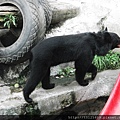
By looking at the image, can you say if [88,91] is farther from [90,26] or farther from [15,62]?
[90,26]

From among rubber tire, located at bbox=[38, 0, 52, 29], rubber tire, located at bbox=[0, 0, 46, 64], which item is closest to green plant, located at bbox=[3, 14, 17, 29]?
rubber tire, located at bbox=[0, 0, 46, 64]

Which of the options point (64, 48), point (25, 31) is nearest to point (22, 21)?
point (25, 31)

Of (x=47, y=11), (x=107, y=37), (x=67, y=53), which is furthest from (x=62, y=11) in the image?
(x=67, y=53)

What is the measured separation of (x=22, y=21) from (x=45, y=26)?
0.36 m

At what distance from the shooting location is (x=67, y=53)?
484 cm

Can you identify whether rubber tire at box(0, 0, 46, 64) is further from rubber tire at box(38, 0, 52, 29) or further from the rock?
the rock

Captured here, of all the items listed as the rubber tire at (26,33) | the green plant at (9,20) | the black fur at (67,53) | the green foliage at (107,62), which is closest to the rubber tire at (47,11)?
the rubber tire at (26,33)

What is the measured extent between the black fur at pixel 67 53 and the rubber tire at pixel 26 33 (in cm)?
60

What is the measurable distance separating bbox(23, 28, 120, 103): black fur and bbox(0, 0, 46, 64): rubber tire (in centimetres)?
60

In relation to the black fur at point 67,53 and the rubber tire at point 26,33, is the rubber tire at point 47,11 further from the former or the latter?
the black fur at point 67,53

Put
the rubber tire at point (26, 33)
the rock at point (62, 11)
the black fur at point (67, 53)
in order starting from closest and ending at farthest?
the black fur at point (67, 53), the rubber tire at point (26, 33), the rock at point (62, 11)

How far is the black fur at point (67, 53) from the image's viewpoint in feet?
15.2

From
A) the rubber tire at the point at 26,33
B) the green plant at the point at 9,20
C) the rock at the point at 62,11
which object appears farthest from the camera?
the rock at the point at 62,11

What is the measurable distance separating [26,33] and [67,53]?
870 millimetres
